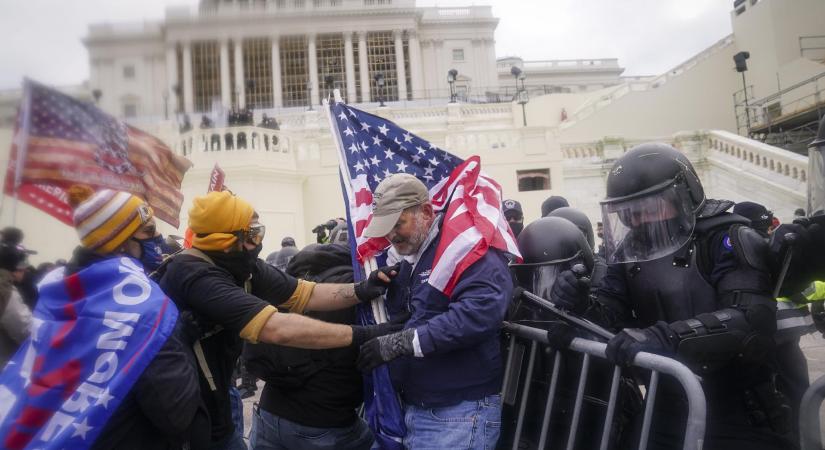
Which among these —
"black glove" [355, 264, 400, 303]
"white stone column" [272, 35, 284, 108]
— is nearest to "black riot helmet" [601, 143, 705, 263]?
"black glove" [355, 264, 400, 303]

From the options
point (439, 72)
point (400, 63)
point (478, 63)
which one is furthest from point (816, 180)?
point (478, 63)

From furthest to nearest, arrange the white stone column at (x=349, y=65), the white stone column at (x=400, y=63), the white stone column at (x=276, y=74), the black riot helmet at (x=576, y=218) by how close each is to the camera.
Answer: the white stone column at (x=400, y=63) → the white stone column at (x=349, y=65) → the white stone column at (x=276, y=74) → the black riot helmet at (x=576, y=218)

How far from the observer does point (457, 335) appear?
2.27m

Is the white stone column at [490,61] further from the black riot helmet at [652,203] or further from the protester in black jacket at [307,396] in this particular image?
the protester in black jacket at [307,396]

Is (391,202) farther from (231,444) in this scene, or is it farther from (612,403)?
(231,444)

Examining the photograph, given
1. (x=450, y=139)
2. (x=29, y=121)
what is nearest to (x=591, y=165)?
(x=450, y=139)

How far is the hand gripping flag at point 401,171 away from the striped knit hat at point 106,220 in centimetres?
124

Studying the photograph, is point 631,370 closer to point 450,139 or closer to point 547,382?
point 547,382

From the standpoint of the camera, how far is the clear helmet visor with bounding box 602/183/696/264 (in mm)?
2539

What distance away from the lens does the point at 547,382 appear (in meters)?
2.95

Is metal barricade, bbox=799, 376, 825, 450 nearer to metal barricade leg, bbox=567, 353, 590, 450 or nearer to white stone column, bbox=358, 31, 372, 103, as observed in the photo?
metal barricade leg, bbox=567, 353, 590, 450

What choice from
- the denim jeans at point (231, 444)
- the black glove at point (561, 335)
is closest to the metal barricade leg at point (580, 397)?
the black glove at point (561, 335)

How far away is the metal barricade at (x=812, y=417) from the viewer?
1.96 meters

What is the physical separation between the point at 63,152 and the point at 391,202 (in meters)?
2.18
